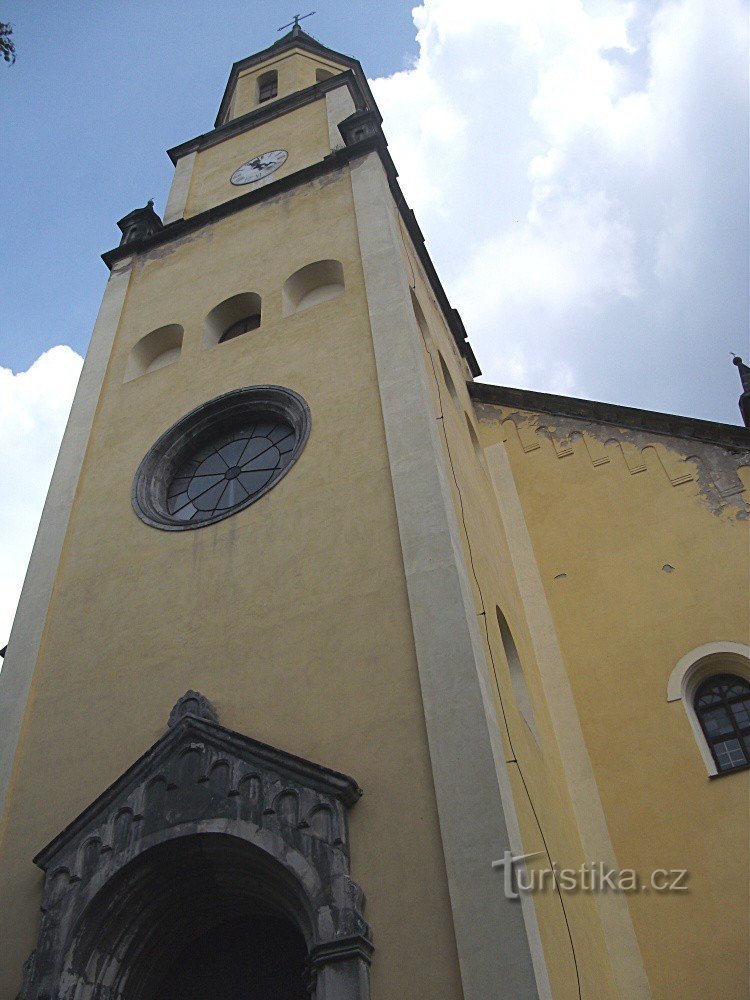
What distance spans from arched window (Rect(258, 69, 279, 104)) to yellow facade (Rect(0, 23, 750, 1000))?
8.99 m

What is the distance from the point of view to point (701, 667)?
970cm

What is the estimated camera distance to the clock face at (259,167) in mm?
16078

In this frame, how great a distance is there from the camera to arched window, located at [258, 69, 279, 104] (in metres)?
Result: 21.0

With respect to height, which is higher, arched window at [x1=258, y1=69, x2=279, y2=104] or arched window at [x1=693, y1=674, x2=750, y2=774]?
arched window at [x1=258, y1=69, x2=279, y2=104]

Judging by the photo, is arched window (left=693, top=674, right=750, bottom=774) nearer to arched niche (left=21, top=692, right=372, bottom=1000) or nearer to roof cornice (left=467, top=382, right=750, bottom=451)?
roof cornice (left=467, top=382, right=750, bottom=451)

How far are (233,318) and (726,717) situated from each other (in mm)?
8280

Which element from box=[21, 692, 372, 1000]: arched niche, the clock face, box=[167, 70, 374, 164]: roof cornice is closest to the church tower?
box=[21, 692, 372, 1000]: arched niche

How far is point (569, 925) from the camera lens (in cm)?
716

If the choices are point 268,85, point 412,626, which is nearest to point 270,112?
point 268,85

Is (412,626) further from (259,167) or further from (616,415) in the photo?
(259,167)

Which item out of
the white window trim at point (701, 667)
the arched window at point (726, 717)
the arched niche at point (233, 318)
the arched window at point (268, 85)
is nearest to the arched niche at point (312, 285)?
the arched niche at point (233, 318)

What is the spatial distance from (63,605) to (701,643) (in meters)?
6.78

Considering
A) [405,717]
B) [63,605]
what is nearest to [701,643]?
[405,717]

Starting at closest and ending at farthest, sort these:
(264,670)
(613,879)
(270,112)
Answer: (264,670), (613,879), (270,112)
